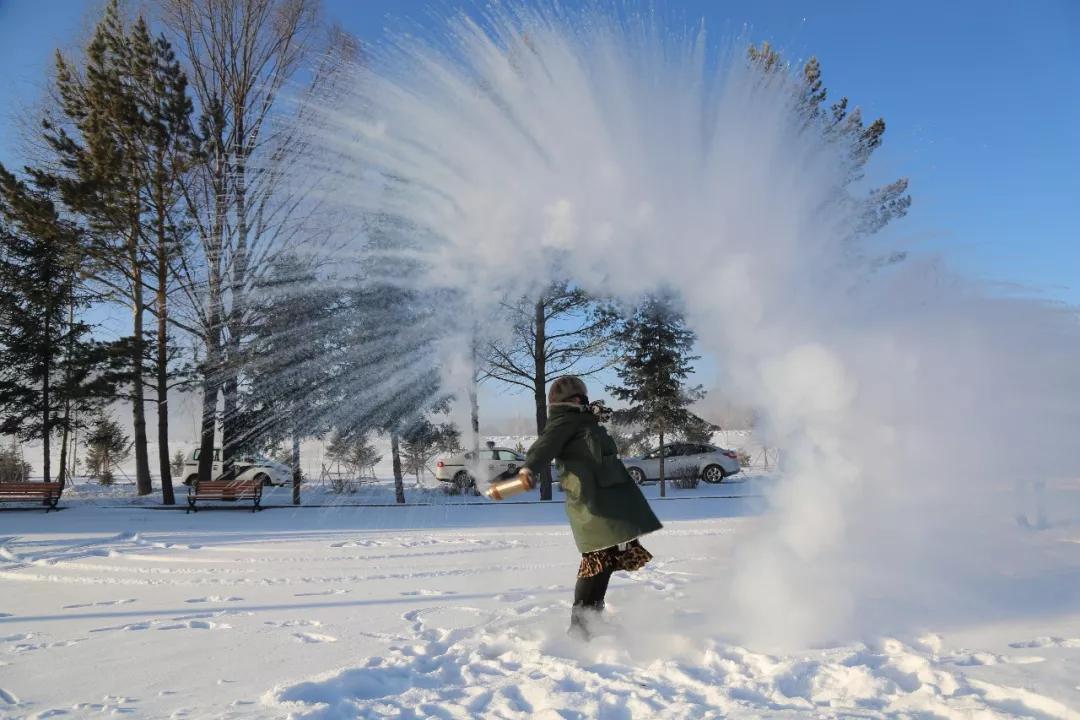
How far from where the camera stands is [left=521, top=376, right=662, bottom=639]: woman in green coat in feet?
14.0

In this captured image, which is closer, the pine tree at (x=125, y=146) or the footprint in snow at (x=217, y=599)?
the footprint in snow at (x=217, y=599)

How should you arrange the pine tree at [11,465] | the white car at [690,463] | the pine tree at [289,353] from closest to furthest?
the pine tree at [289,353] → the white car at [690,463] → the pine tree at [11,465]

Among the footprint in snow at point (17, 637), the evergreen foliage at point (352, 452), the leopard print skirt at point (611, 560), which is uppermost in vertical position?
the evergreen foliage at point (352, 452)

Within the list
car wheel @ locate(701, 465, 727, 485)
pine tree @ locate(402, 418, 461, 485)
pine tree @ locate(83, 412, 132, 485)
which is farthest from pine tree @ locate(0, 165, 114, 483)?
car wheel @ locate(701, 465, 727, 485)

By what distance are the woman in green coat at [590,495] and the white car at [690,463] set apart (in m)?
19.1

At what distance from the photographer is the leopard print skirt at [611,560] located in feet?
14.3

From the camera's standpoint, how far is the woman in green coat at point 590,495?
168 inches

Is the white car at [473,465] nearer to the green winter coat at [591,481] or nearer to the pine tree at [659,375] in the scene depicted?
the pine tree at [659,375]

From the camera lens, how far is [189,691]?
358 centimetres

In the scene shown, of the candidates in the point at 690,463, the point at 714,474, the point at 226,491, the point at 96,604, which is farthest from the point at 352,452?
the point at 96,604

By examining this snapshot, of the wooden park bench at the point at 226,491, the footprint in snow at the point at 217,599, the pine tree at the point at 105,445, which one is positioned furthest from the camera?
the pine tree at the point at 105,445

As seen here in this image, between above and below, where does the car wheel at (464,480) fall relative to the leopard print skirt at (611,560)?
below

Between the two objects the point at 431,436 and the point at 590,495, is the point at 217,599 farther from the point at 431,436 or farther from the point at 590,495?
the point at 431,436

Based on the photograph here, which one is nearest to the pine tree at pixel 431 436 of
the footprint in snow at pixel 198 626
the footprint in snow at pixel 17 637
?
the footprint in snow at pixel 198 626
